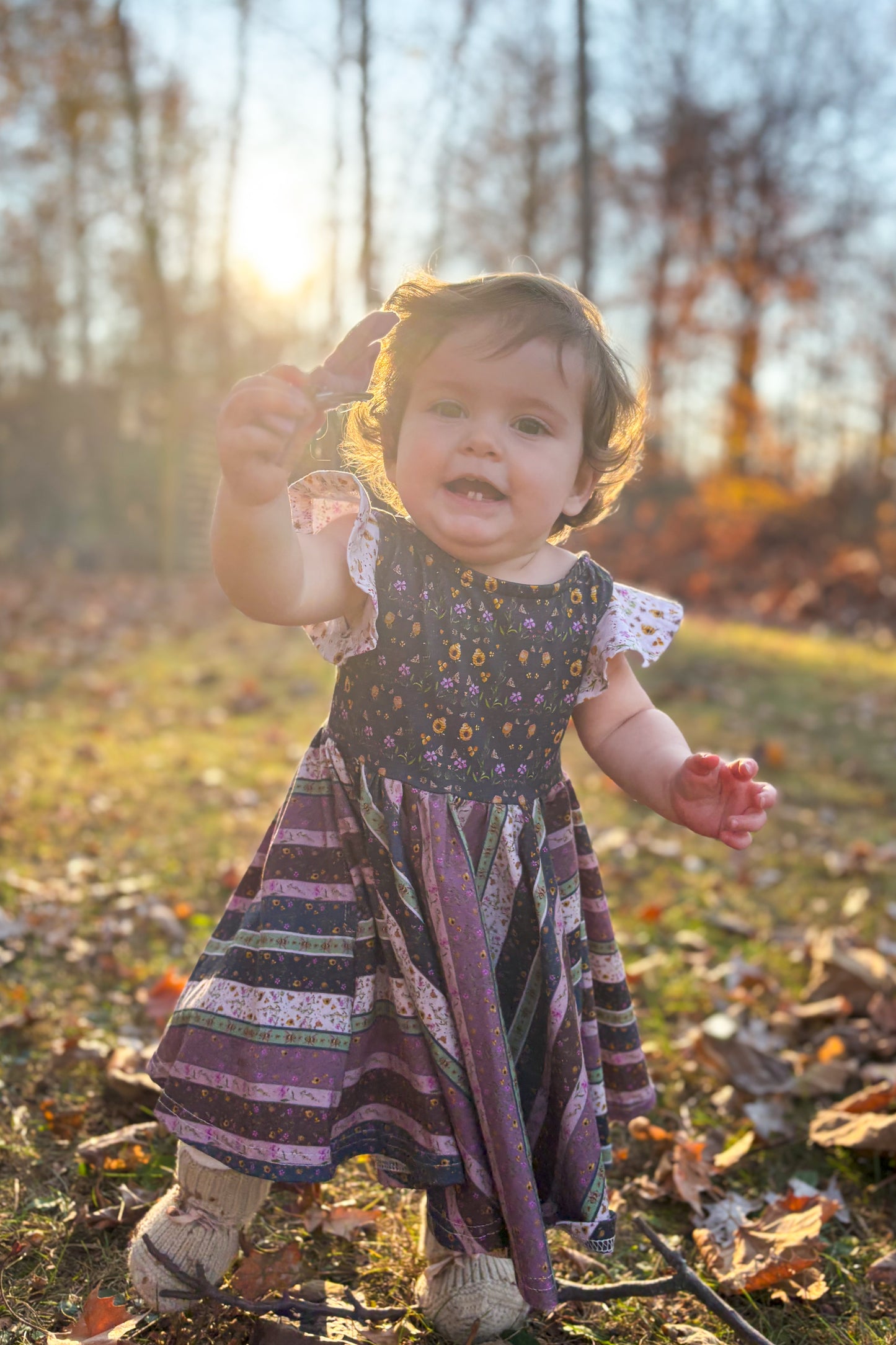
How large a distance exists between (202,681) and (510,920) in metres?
5.61

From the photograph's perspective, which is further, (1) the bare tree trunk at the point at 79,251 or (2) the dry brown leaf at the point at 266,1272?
(1) the bare tree trunk at the point at 79,251

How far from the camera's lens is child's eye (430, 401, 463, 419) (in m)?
1.78

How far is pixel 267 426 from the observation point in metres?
1.49

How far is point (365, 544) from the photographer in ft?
5.75

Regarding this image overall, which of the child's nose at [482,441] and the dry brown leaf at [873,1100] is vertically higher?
the child's nose at [482,441]

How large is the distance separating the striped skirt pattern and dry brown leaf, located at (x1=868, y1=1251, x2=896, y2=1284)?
2.02ft

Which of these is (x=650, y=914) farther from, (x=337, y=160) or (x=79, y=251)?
(x=79, y=251)

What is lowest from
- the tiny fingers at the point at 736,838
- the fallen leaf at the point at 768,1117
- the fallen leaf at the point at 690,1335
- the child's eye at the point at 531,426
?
the fallen leaf at the point at 768,1117

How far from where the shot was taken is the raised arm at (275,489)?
1.49 m

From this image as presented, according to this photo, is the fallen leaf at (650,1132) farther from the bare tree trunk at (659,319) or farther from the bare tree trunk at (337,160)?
the bare tree trunk at (659,319)

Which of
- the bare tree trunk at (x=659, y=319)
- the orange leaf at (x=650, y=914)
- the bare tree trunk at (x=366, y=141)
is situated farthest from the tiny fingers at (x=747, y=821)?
the bare tree trunk at (x=659, y=319)

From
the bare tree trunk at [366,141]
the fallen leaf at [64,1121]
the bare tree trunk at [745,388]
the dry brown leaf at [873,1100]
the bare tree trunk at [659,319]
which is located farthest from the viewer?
the bare tree trunk at [659,319]

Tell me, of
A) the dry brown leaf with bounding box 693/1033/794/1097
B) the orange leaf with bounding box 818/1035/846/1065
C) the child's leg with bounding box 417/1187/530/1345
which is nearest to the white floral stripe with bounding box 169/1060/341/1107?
the child's leg with bounding box 417/1187/530/1345

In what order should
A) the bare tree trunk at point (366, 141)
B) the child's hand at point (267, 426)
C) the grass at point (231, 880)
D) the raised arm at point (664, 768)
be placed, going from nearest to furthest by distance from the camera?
the child's hand at point (267, 426)
the raised arm at point (664, 768)
the grass at point (231, 880)
the bare tree trunk at point (366, 141)
